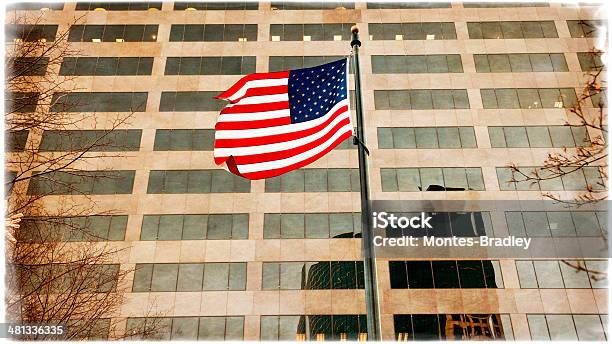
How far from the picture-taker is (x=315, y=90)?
29.0ft

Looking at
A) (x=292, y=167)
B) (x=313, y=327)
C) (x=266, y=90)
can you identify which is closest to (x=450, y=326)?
(x=313, y=327)

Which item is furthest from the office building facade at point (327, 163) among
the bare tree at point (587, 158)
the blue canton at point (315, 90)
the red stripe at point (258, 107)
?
the blue canton at point (315, 90)

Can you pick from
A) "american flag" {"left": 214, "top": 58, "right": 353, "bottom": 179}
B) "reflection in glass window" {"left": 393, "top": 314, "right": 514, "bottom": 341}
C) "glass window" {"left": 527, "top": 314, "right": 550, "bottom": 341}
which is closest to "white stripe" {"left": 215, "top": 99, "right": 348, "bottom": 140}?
"american flag" {"left": 214, "top": 58, "right": 353, "bottom": 179}

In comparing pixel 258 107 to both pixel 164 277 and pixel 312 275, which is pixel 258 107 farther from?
pixel 164 277

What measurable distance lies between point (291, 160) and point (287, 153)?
0.56 ft

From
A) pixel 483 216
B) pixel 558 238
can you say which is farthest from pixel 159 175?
pixel 558 238

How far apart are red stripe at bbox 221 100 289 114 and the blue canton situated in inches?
7.3

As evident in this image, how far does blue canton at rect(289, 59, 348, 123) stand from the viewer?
8.64 metres

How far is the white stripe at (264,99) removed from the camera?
9.00m

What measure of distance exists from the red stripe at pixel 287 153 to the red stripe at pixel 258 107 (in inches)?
38.7

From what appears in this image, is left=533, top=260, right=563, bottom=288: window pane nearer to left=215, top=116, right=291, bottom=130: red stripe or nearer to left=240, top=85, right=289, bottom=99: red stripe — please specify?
left=215, top=116, right=291, bottom=130: red stripe

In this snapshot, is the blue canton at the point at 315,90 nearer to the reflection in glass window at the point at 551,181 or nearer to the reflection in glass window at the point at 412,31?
the reflection in glass window at the point at 551,181

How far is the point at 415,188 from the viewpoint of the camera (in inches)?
1047

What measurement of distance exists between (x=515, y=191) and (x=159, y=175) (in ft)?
74.5
